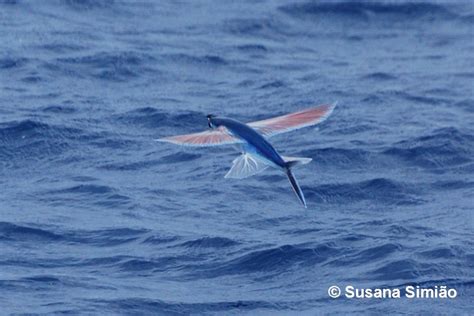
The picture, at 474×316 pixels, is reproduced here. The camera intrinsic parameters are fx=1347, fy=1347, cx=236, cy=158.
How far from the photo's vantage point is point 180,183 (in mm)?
16344

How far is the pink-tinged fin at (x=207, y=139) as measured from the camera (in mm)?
9758

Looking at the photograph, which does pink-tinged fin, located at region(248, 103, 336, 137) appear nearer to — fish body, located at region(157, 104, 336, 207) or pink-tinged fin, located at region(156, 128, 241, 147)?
fish body, located at region(157, 104, 336, 207)

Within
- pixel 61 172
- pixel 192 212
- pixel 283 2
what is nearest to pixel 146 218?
pixel 192 212

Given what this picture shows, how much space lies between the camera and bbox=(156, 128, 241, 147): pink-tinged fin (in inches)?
384

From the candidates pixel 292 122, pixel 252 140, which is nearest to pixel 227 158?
pixel 292 122

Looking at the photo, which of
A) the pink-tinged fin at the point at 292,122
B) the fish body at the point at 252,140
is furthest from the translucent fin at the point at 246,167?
the pink-tinged fin at the point at 292,122

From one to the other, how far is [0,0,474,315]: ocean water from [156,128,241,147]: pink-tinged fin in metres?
2.95

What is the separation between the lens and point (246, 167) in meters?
10.3

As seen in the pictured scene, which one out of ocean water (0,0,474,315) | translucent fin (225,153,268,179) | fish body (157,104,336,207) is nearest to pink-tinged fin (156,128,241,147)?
fish body (157,104,336,207)

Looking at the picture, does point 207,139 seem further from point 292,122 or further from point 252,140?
point 292,122

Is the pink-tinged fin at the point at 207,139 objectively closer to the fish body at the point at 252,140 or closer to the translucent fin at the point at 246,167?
the fish body at the point at 252,140

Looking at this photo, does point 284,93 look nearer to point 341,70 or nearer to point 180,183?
point 341,70

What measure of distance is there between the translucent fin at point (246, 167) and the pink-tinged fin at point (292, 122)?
0.23m

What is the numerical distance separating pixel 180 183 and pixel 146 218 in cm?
126
